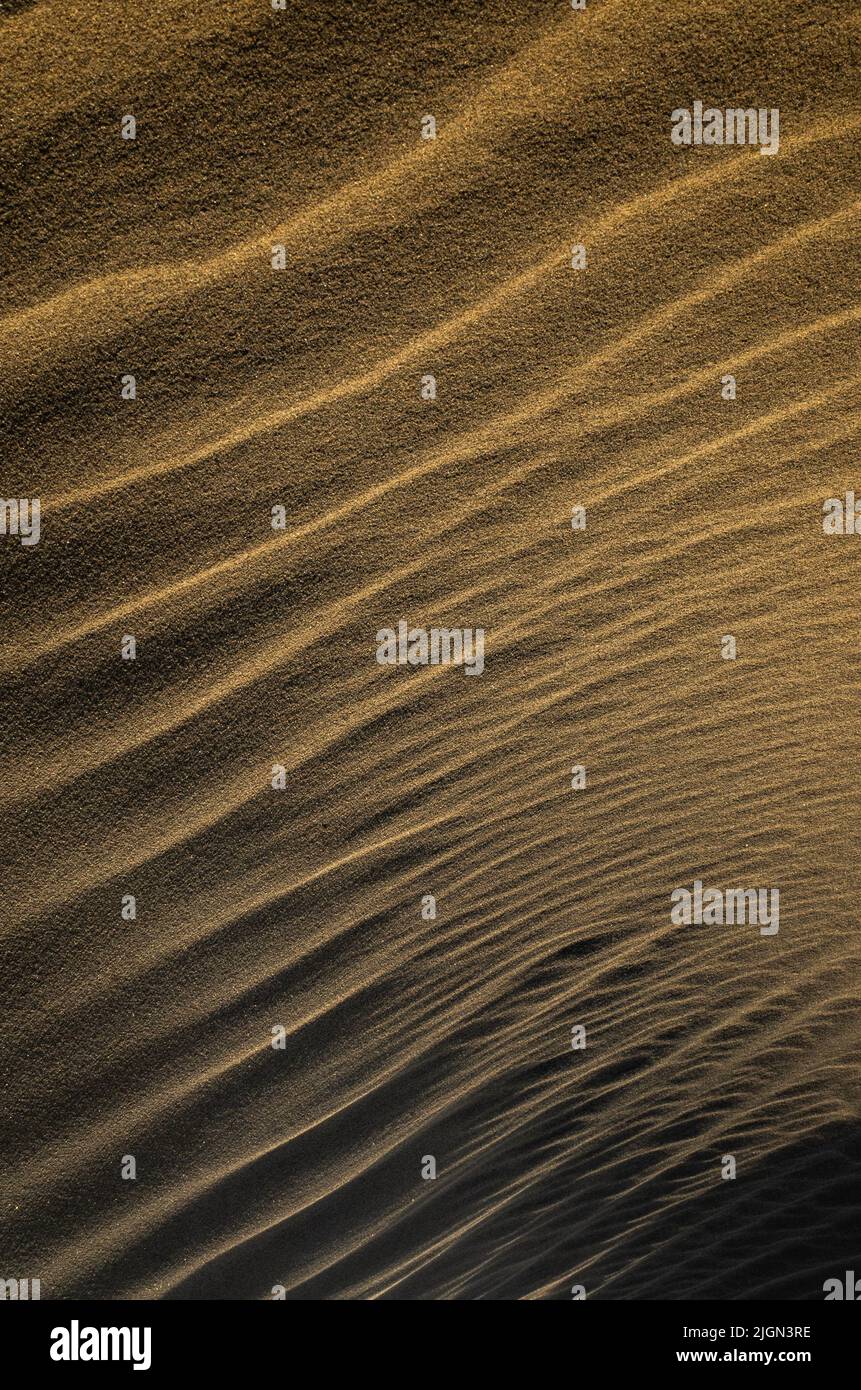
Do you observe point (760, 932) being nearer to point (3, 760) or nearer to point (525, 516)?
point (525, 516)

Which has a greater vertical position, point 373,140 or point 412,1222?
point 373,140

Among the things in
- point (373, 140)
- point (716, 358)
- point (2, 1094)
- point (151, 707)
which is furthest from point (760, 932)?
point (373, 140)

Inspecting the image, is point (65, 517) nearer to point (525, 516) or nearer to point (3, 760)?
point (3, 760)

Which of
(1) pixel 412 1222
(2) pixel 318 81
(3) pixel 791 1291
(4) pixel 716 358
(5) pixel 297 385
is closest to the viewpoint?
(2) pixel 318 81

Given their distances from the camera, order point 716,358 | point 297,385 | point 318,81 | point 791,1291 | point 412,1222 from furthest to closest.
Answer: point 791,1291 < point 412,1222 < point 716,358 < point 297,385 < point 318,81

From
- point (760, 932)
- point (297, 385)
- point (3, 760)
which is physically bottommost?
point (760, 932)

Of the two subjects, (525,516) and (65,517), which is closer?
(65,517)
